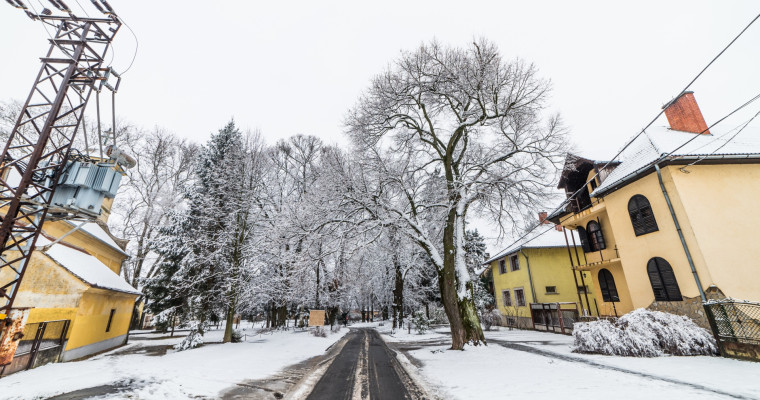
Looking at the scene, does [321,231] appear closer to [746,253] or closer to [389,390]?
[389,390]

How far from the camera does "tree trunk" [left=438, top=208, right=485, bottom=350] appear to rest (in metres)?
11.3

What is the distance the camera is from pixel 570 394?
17.6 feet

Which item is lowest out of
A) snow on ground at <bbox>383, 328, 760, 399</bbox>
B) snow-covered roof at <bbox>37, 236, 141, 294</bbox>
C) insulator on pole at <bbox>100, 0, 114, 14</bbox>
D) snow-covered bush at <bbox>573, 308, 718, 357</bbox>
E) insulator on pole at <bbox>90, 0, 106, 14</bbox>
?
snow on ground at <bbox>383, 328, 760, 399</bbox>

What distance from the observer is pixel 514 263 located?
26281 millimetres

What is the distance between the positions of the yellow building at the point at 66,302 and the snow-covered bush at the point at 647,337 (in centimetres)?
1688

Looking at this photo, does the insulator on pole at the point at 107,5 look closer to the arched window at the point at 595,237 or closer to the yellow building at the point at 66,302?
the yellow building at the point at 66,302

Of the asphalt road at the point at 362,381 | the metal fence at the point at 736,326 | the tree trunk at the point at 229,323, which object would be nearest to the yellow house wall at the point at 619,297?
the metal fence at the point at 736,326

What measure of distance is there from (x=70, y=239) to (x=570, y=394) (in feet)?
69.0

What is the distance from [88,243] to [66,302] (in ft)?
19.4

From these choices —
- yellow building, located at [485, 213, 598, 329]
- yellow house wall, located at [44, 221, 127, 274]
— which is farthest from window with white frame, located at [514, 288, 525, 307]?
yellow house wall, located at [44, 221, 127, 274]

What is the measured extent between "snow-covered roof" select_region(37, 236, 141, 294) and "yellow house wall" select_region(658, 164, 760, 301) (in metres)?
24.4

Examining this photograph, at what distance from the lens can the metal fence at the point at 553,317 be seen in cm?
1809

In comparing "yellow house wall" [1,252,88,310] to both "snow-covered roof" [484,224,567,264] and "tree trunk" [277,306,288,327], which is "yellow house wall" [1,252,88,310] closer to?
"tree trunk" [277,306,288,327]

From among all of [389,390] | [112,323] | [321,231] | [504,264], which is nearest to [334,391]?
[389,390]
